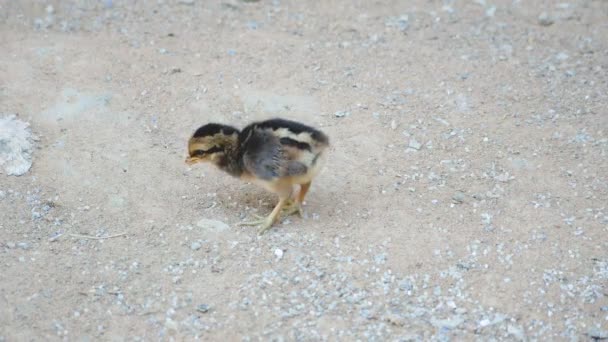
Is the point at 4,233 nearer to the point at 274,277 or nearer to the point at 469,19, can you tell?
the point at 274,277

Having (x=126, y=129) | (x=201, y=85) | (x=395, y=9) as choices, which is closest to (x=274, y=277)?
(x=126, y=129)

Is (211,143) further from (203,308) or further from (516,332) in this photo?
A: (516,332)

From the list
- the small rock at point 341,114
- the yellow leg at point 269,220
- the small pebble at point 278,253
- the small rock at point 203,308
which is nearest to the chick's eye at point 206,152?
the yellow leg at point 269,220

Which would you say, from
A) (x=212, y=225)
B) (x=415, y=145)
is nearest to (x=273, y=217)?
(x=212, y=225)

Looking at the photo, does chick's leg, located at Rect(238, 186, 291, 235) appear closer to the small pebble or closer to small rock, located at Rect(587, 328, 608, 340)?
the small pebble

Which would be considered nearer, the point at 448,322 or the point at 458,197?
the point at 448,322

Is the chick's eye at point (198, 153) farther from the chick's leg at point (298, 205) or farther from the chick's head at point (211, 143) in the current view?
the chick's leg at point (298, 205)
